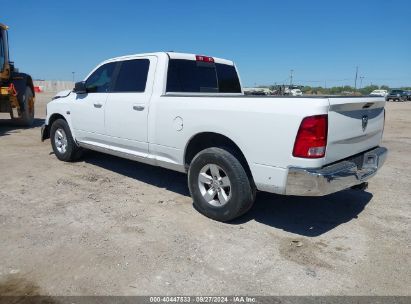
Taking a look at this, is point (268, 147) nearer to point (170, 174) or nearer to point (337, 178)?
point (337, 178)

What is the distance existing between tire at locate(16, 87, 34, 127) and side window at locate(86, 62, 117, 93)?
22.3ft

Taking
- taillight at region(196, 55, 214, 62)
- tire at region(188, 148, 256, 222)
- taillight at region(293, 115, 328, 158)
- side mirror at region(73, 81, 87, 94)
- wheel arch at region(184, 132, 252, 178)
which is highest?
taillight at region(196, 55, 214, 62)

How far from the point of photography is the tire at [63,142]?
6.81 meters

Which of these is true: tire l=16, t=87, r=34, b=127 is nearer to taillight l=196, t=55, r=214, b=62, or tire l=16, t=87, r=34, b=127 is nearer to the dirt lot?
the dirt lot

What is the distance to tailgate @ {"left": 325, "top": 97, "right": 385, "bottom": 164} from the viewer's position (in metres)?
3.57

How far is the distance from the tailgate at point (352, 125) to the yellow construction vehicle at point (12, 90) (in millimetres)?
10517

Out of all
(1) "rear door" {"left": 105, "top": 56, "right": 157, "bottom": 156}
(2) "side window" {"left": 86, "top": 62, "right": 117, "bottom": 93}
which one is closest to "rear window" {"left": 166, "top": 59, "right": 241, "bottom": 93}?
(1) "rear door" {"left": 105, "top": 56, "right": 157, "bottom": 156}

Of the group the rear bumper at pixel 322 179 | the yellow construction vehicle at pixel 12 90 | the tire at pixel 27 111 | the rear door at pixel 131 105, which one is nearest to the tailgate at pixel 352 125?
the rear bumper at pixel 322 179

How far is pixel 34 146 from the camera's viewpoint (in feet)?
29.0

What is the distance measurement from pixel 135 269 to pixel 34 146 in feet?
21.9

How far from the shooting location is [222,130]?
4.09 meters

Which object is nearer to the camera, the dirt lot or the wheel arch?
the dirt lot

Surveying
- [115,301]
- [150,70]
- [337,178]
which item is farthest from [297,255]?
[150,70]

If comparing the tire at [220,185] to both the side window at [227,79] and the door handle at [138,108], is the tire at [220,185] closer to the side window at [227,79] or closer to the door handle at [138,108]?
the door handle at [138,108]
